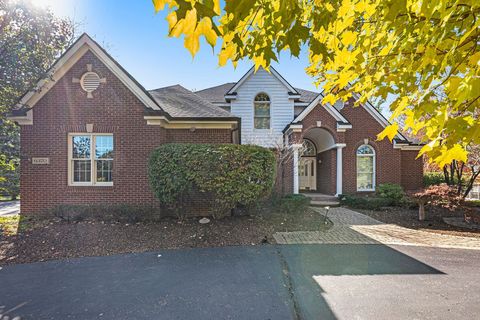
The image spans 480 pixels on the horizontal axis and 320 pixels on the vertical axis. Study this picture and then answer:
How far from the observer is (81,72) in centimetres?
921

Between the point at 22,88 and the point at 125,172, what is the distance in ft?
15.5

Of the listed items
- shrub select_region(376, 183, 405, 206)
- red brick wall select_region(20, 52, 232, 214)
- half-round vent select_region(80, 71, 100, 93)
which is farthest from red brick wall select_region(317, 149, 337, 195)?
half-round vent select_region(80, 71, 100, 93)

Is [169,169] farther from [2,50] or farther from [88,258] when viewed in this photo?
[2,50]

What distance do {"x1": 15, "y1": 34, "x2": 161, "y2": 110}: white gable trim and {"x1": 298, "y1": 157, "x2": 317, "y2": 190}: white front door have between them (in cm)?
1175

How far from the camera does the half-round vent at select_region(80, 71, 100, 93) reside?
923cm

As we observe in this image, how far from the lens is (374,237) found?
7.44 metres

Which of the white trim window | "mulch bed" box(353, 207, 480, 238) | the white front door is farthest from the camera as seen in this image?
the white front door

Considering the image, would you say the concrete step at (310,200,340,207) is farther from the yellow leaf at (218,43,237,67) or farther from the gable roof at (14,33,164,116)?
the yellow leaf at (218,43,237,67)

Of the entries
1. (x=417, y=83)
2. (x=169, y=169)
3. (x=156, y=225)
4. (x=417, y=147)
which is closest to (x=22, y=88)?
(x=169, y=169)

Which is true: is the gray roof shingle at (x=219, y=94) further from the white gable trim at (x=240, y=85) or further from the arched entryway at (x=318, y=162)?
the arched entryway at (x=318, y=162)

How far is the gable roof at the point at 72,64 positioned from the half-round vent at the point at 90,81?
1.95 ft

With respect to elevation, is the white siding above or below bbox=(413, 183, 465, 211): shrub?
above

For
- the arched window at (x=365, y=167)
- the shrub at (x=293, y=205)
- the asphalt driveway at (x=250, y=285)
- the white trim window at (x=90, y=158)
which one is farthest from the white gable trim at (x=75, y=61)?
the arched window at (x=365, y=167)

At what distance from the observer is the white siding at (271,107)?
51.0 ft
